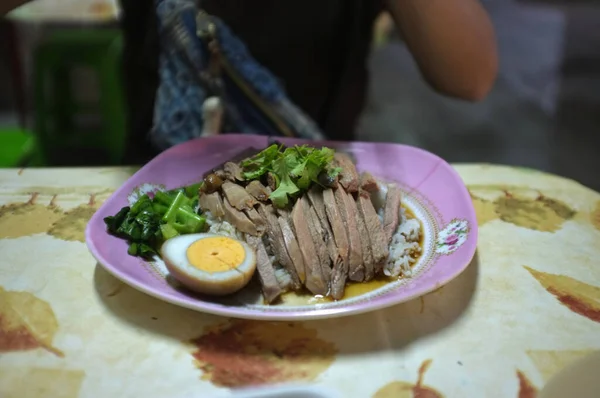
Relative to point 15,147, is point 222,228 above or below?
above

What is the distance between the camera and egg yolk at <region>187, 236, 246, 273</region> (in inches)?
45.4

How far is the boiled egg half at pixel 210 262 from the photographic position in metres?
1.12

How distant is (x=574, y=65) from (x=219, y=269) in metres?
5.06

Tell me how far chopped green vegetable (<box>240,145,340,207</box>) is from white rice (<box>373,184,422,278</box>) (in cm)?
19

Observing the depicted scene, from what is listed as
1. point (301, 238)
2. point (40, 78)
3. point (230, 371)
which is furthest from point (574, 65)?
point (230, 371)

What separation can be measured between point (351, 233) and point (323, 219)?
0.08 metres

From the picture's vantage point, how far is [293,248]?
1275 mm

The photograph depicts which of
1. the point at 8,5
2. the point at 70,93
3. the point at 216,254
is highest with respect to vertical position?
the point at 8,5

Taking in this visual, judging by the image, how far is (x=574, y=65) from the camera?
5.19 metres

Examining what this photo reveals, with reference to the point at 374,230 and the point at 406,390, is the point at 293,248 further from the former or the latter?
the point at 406,390

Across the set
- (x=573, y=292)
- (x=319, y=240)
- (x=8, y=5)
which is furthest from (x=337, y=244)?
(x=8, y=5)

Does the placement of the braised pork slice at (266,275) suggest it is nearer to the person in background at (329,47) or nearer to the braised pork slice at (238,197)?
the braised pork slice at (238,197)

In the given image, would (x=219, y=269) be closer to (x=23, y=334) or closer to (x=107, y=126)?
(x=23, y=334)

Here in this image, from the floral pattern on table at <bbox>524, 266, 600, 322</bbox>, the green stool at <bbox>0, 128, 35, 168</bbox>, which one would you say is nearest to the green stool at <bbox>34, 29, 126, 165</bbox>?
the green stool at <bbox>0, 128, 35, 168</bbox>
